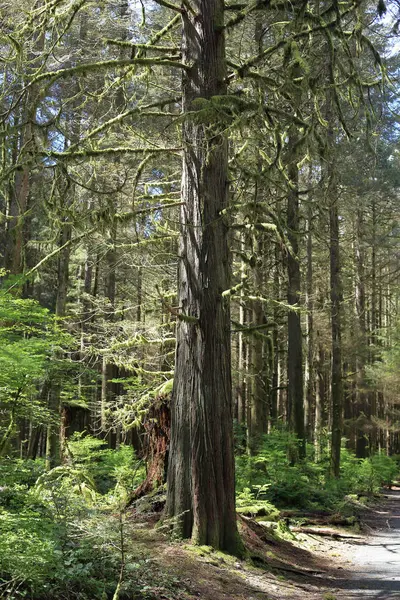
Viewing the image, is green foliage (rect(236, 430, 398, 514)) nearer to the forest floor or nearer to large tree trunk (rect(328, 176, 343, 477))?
large tree trunk (rect(328, 176, 343, 477))

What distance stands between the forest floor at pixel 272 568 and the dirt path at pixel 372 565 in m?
0.01

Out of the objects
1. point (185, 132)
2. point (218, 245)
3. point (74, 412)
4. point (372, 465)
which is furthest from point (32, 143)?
point (372, 465)

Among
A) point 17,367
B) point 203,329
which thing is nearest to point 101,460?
point 17,367

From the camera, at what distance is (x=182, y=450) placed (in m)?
7.23

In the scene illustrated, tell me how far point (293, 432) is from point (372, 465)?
31.0 feet

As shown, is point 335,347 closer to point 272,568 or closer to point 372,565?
point 372,565

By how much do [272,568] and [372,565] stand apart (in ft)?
6.61

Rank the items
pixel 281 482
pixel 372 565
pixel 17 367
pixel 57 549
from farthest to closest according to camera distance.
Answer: pixel 281 482 → pixel 372 565 → pixel 17 367 → pixel 57 549

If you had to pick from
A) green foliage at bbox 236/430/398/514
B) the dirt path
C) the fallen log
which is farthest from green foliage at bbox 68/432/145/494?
the dirt path

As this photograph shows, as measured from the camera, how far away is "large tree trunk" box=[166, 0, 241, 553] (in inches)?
279

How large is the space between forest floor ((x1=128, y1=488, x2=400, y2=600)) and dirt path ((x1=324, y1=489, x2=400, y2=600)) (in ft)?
0.04

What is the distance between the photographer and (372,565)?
27.6ft

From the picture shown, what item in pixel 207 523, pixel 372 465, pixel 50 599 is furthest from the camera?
pixel 372 465

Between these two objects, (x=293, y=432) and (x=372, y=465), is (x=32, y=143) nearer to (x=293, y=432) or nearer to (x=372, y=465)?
(x=293, y=432)
